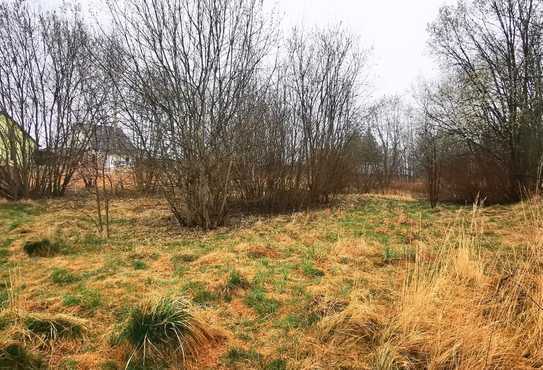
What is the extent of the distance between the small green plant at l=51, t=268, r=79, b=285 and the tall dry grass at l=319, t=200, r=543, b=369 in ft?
9.65

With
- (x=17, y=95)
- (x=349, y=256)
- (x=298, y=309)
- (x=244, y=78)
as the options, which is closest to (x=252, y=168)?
(x=244, y=78)

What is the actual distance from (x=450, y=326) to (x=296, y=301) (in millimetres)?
1369

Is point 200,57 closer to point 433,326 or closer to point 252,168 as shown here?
point 252,168

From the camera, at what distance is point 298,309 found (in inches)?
121

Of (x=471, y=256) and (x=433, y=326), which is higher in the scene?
(x=471, y=256)

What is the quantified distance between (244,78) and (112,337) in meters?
6.27

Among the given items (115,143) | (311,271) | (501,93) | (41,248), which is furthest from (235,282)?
(501,93)

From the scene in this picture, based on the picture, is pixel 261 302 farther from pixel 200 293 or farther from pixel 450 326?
pixel 450 326

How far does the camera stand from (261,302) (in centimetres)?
324

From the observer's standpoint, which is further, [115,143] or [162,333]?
[115,143]

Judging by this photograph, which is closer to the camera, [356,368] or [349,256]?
[356,368]

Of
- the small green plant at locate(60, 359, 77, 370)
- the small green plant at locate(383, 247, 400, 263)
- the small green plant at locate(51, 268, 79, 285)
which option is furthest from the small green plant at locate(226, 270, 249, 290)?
the small green plant at locate(383, 247, 400, 263)

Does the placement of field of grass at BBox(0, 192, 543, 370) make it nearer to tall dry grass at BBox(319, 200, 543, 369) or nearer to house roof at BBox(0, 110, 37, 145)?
tall dry grass at BBox(319, 200, 543, 369)

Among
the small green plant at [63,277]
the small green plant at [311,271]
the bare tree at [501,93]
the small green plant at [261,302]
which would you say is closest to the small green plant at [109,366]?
the small green plant at [261,302]
